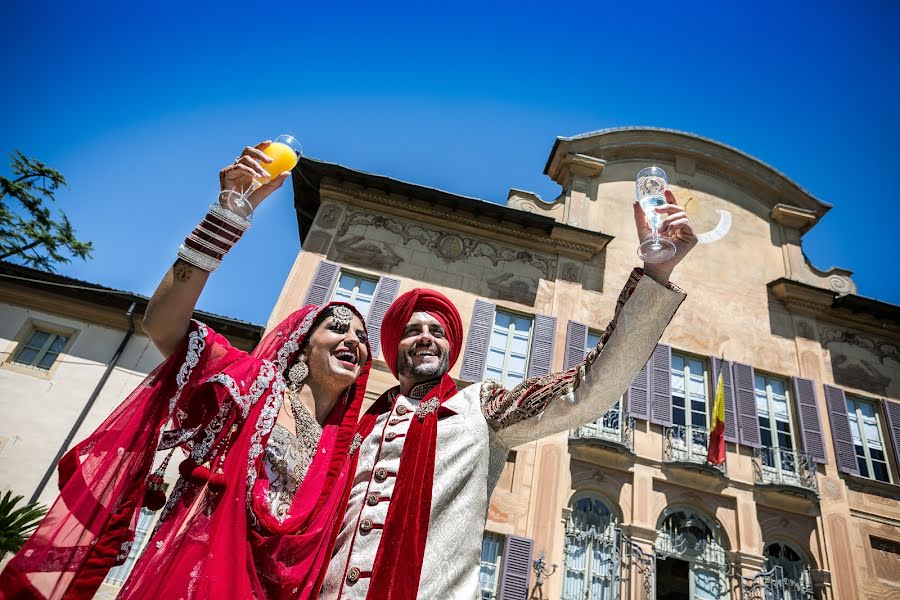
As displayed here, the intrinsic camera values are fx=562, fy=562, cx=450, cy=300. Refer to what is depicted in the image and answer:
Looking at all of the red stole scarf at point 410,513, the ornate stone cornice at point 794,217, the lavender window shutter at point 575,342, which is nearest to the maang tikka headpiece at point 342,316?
the red stole scarf at point 410,513

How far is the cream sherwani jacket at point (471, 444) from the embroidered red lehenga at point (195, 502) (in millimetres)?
115

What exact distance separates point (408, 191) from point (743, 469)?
945 cm

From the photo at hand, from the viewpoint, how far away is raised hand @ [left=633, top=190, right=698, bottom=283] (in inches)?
85.2

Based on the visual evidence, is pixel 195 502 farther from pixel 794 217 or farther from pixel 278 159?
pixel 794 217

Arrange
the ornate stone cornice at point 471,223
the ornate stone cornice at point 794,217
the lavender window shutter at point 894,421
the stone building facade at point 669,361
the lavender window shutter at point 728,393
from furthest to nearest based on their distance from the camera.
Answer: the ornate stone cornice at point 794,217, the ornate stone cornice at point 471,223, the lavender window shutter at point 894,421, the lavender window shutter at point 728,393, the stone building facade at point 669,361

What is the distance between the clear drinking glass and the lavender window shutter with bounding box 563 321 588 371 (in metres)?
9.59

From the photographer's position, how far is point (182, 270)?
2123mm

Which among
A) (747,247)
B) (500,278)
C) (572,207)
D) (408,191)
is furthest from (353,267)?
(747,247)

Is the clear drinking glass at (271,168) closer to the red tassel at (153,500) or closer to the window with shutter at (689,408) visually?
the red tassel at (153,500)

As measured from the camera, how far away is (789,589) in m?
10.2

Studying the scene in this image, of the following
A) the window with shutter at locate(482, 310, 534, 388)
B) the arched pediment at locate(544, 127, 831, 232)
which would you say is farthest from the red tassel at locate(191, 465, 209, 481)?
the arched pediment at locate(544, 127, 831, 232)

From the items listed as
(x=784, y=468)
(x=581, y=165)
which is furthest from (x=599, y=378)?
(x=581, y=165)

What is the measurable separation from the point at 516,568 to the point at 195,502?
857 cm

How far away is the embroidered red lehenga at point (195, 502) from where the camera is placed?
5.97 ft
